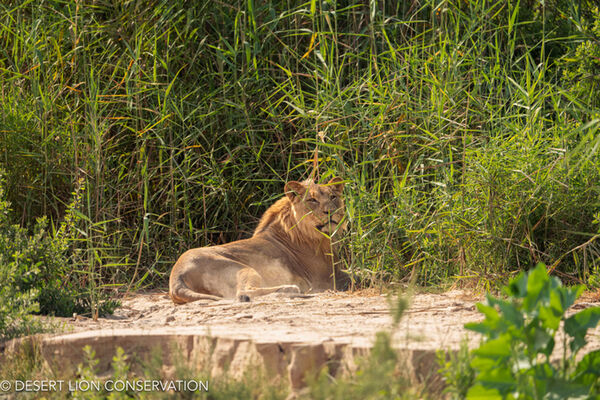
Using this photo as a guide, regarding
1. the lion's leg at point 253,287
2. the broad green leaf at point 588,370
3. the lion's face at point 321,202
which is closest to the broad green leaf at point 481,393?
the broad green leaf at point 588,370

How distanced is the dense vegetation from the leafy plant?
7.14 ft

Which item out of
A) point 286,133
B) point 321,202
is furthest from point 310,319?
point 286,133

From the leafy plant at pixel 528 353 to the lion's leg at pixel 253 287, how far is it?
311cm

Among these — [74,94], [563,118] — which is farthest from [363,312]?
[74,94]

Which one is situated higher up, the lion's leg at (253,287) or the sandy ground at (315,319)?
the sandy ground at (315,319)

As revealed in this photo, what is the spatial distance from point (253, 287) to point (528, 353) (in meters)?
3.40

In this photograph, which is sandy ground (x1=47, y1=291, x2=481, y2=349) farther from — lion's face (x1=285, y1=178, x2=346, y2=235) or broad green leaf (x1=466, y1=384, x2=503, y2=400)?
lion's face (x1=285, y1=178, x2=346, y2=235)

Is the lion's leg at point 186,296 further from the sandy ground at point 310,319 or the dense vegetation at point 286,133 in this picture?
the dense vegetation at point 286,133

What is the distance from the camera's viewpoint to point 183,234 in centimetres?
645

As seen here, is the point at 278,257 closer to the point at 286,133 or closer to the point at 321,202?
the point at 321,202

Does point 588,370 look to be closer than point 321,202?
Yes

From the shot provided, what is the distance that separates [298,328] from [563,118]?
2910mm

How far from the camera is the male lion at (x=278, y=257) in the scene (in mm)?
5496

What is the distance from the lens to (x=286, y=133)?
6668 mm
